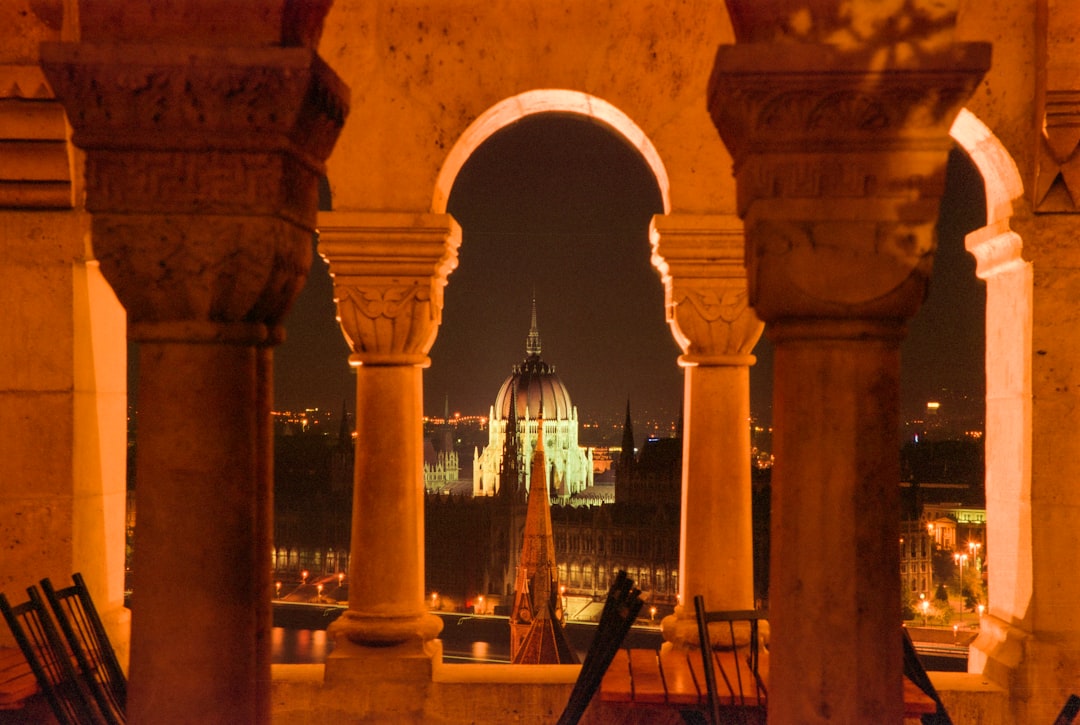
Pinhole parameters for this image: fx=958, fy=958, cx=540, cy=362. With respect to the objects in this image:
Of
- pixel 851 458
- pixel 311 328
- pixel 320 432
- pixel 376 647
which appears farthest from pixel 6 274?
pixel 320 432

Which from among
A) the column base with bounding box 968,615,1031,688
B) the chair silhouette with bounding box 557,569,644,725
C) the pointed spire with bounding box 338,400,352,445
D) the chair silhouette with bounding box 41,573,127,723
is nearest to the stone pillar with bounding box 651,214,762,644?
the column base with bounding box 968,615,1031,688

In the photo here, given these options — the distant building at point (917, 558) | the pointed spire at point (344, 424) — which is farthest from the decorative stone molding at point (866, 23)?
the distant building at point (917, 558)

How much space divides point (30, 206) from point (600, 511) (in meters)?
45.4

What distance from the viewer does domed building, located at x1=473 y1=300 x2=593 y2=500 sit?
239ft

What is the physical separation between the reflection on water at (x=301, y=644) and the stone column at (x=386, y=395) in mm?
27411

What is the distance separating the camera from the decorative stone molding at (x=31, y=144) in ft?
16.4

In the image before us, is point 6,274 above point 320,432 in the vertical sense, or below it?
above

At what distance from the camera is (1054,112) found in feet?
16.2

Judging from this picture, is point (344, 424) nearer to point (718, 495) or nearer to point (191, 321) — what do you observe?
point (718, 495)

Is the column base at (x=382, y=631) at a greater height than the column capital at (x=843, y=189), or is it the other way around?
the column capital at (x=843, y=189)

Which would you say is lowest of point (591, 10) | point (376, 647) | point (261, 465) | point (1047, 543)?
point (376, 647)

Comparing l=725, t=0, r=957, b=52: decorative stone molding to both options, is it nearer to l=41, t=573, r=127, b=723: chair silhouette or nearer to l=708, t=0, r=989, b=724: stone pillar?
l=708, t=0, r=989, b=724: stone pillar

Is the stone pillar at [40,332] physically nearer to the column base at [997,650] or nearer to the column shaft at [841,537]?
the column shaft at [841,537]

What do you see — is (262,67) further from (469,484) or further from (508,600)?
(469,484)
